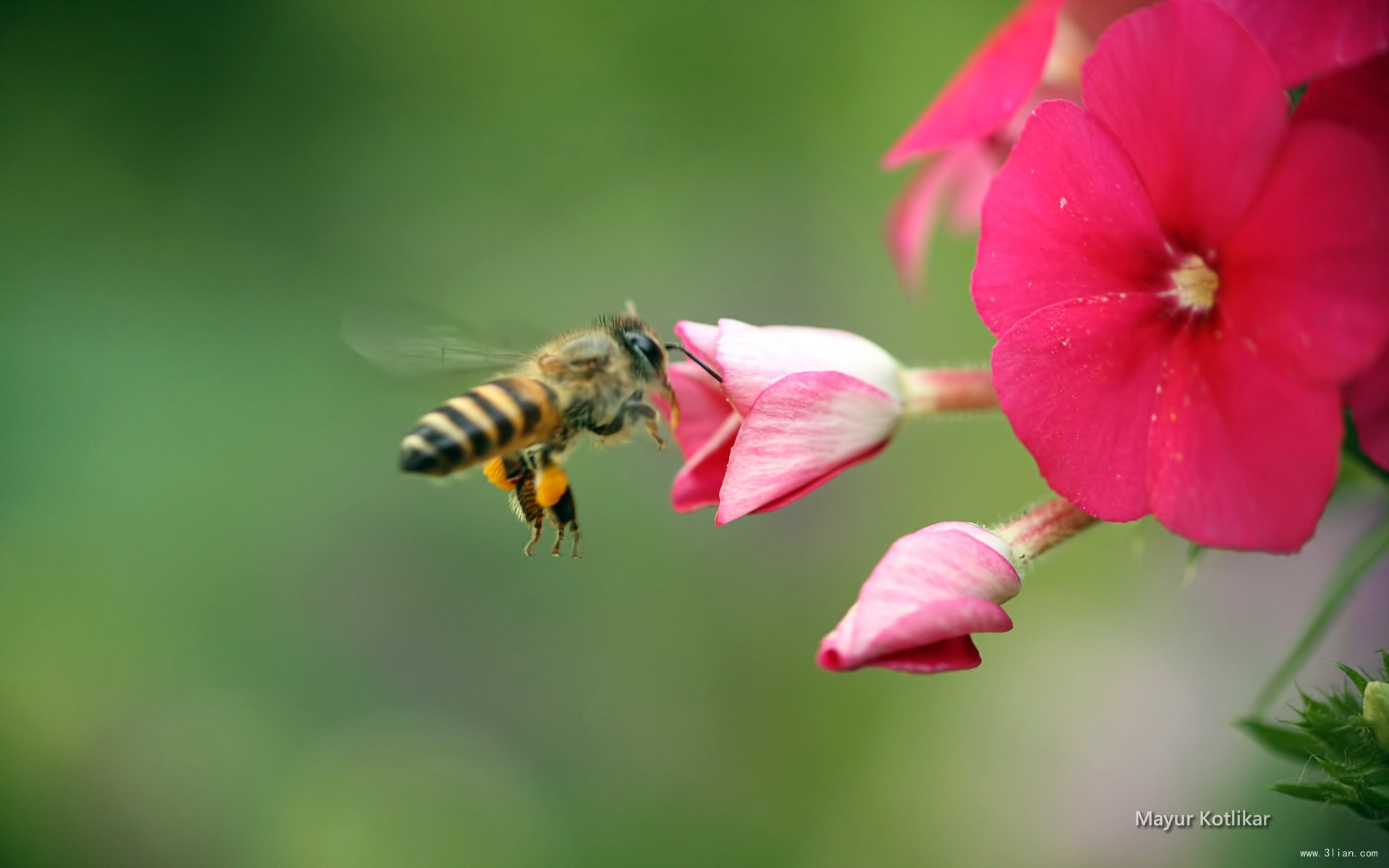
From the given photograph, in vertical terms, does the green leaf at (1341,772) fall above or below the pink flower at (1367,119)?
below

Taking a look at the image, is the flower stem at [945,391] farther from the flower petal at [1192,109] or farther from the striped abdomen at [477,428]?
the striped abdomen at [477,428]

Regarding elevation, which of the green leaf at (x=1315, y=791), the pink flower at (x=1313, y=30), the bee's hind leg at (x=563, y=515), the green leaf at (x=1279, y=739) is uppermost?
the pink flower at (x=1313, y=30)

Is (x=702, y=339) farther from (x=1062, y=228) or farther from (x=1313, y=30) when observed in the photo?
(x=1313, y=30)

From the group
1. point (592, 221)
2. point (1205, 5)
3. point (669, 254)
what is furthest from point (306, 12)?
Result: point (1205, 5)

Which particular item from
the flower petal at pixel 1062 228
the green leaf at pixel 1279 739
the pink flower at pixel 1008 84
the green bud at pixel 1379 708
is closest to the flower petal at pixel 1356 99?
the flower petal at pixel 1062 228

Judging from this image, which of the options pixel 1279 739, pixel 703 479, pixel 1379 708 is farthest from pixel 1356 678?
pixel 703 479

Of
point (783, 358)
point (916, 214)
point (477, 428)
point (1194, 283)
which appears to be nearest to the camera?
point (1194, 283)
